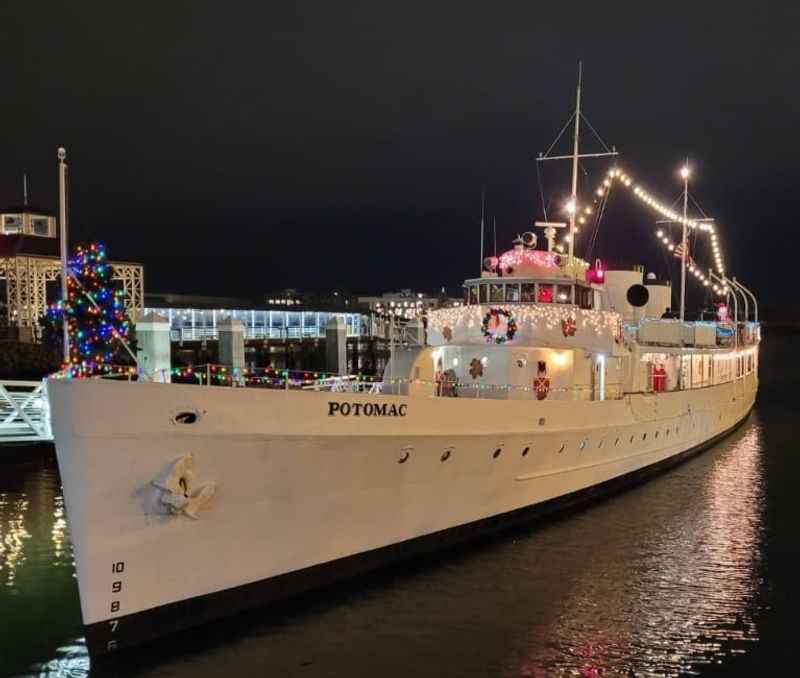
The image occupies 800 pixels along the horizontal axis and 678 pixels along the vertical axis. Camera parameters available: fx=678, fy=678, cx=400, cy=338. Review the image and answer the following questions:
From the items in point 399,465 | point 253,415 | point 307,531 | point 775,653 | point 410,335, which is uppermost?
point 410,335

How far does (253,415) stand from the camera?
10188 millimetres

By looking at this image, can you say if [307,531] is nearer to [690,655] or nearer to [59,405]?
[59,405]

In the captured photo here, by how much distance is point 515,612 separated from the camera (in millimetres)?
11125

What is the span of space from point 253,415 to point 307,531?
7.31 ft

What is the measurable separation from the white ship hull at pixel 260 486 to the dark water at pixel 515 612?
1.55ft

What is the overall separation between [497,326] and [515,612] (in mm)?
7507

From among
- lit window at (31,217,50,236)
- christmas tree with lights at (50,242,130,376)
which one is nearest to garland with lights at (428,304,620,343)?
christmas tree with lights at (50,242,130,376)

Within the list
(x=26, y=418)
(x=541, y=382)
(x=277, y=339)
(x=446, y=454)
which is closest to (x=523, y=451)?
(x=541, y=382)

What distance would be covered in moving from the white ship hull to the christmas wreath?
235 centimetres

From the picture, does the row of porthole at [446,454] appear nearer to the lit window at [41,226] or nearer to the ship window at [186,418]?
the ship window at [186,418]

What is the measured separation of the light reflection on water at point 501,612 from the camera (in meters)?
9.52

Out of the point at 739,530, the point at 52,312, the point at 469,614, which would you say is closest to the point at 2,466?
the point at 52,312

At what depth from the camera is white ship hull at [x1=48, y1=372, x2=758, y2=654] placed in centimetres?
909

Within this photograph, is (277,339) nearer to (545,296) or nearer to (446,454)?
(545,296)
